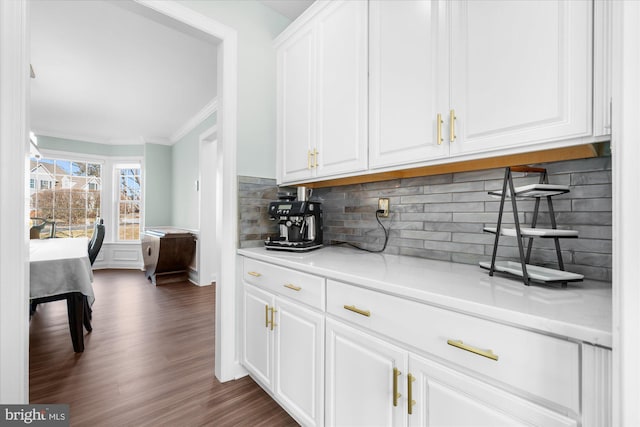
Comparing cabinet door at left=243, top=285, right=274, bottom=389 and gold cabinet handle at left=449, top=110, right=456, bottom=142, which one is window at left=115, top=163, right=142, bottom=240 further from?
gold cabinet handle at left=449, top=110, right=456, bottom=142

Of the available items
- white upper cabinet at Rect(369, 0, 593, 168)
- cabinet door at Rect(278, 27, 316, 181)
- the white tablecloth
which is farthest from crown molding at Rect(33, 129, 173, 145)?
white upper cabinet at Rect(369, 0, 593, 168)

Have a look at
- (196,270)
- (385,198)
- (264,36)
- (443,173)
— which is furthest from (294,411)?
(196,270)

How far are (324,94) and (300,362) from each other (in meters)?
1.55

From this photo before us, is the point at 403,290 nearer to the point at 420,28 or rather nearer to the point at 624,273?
the point at 624,273

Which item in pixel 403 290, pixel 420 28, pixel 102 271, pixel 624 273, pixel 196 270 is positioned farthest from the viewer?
pixel 102 271

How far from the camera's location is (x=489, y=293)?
36.2 inches

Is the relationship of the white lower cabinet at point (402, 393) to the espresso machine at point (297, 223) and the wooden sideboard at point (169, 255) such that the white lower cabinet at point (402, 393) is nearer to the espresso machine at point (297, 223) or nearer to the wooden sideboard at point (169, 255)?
the espresso machine at point (297, 223)

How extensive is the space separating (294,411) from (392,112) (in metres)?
1.59

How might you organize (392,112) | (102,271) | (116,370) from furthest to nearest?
1. (102,271)
2. (116,370)
3. (392,112)

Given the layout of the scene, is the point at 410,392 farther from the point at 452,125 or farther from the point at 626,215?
the point at 452,125

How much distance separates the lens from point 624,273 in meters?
0.56

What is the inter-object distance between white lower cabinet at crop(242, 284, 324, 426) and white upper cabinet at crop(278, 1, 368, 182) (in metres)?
0.85

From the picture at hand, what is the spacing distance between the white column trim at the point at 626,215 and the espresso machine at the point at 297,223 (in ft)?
4.94

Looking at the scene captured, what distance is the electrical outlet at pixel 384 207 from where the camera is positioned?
1.87 m
